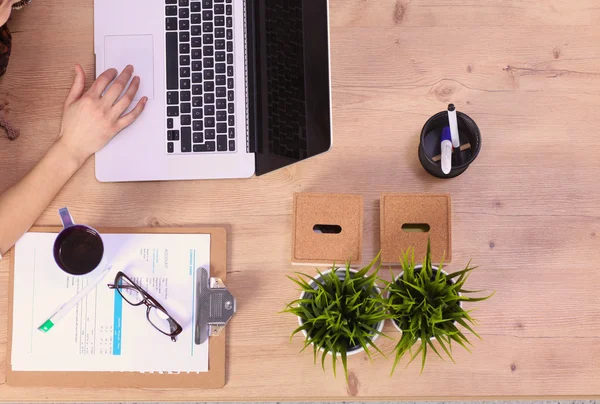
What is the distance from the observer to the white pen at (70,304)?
0.90 meters

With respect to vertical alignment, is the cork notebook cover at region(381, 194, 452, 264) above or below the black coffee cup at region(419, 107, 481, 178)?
below

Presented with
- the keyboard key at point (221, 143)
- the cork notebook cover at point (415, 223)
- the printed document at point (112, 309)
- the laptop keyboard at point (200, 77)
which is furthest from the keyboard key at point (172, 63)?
the cork notebook cover at point (415, 223)

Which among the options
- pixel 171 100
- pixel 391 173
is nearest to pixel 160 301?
pixel 171 100

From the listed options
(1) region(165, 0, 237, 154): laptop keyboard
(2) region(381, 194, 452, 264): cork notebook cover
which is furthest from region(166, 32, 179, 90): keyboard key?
(2) region(381, 194, 452, 264): cork notebook cover

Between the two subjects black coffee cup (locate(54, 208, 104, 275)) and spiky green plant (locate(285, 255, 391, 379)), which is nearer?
spiky green plant (locate(285, 255, 391, 379))

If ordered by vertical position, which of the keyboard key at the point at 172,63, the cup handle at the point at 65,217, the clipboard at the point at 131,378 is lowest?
the clipboard at the point at 131,378

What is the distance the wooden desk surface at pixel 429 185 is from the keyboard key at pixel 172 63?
0.52ft

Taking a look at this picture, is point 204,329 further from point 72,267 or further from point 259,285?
point 72,267

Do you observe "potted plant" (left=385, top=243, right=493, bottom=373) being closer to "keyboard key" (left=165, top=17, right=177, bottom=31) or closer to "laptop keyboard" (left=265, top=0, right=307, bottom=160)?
"laptop keyboard" (left=265, top=0, right=307, bottom=160)

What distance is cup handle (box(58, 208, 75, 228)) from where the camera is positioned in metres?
0.87

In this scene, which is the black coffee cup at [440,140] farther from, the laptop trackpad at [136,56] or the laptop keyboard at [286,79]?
the laptop trackpad at [136,56]

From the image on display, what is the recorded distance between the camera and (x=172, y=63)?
96cm

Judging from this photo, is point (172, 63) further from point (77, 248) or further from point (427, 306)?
point (427, 306)

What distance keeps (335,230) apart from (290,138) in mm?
180
